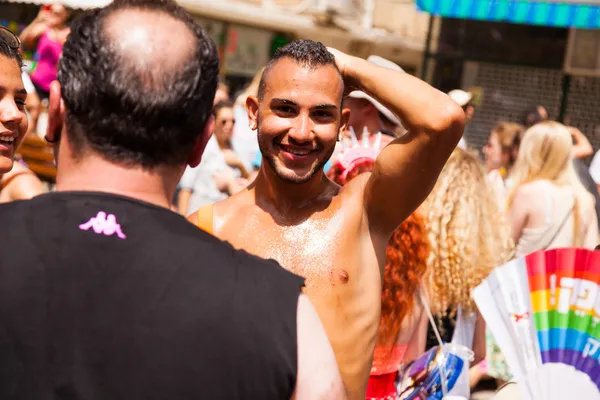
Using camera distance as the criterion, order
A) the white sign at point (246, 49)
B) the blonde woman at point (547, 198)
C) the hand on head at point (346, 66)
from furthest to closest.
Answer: the white sign at point (246, 49) → the blonde woman at point (547, 198) → the hand on head at point (346, 66)

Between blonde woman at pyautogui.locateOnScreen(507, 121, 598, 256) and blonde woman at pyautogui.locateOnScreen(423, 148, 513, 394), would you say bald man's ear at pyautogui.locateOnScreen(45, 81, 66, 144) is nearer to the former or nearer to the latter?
blonde woman at pyautogui.locateOnScreen(423, 148, 513, 394)

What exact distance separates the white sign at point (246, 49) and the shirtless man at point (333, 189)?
15.3 metres

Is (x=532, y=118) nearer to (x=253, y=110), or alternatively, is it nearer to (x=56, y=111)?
(x=253, y=110)

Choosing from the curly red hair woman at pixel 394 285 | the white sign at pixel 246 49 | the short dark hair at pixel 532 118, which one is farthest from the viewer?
the white sign at pixel 246 49

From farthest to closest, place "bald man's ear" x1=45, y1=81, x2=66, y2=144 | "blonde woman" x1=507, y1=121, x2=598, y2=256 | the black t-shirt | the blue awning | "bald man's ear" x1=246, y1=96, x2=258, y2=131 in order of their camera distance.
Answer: the blue awning
"blonde woman" x1=507, y1=121, x2=598, y2=256
"bald man's ear" x1=246, y1=96, x2=258, y2=131
"bald man's ear" x1=45, y1=81, x2=66, y2=144
the black t-shirt

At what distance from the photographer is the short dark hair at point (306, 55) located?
2.64 metres

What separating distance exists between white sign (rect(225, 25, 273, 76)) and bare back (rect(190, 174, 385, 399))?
15.3m

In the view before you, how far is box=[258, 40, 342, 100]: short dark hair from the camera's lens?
8.66 feet

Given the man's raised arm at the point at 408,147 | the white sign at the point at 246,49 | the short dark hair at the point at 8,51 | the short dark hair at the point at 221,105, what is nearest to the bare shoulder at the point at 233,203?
the man's raised arm at the point at 408,147

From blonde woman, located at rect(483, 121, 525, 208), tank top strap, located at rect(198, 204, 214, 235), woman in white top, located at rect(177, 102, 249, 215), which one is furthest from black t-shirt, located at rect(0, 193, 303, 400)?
blonde woman, located at rect(483, 121, 525, 208)

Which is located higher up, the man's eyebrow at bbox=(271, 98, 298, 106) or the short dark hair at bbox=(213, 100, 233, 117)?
the man's eyebrow at bbox=(271, 98, 298, 106)

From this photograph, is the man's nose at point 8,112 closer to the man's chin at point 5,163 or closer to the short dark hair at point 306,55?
the man's chin at point 5,163

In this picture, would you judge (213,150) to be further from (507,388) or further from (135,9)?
(135,9)

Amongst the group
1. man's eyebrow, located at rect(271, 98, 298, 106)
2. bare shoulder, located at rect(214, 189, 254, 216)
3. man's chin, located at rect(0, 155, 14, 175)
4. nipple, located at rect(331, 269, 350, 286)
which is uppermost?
man's eyebrow, located at rect(271, 98, 298, 106)
